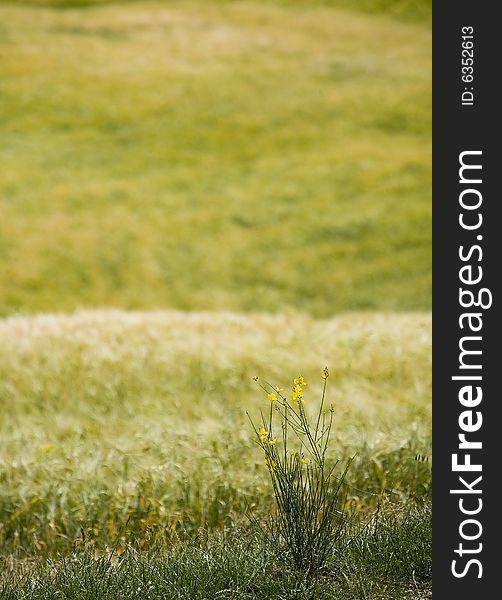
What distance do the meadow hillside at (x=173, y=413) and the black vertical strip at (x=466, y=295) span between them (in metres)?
1.37

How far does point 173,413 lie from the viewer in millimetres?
6949

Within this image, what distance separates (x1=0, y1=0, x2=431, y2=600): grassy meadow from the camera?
15.1 feet

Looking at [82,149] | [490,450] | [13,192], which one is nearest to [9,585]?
[490,450]

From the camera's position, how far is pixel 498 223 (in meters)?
3.86

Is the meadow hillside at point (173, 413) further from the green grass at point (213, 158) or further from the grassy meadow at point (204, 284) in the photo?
the green grass at point (213, 158)

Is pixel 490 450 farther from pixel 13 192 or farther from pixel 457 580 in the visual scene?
pixel 13 192

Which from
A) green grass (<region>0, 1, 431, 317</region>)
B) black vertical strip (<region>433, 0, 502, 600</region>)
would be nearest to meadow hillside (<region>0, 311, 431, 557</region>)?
black vertical strip (<region>433, 0, 502, 600</region>)

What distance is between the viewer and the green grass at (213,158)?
16625mm

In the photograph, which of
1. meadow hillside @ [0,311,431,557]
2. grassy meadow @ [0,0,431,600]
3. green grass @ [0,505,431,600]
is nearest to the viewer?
green grass @ [0,505,431,600]

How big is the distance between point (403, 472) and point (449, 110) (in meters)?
2.60

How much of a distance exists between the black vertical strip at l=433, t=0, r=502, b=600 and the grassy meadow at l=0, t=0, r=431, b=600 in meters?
0.45

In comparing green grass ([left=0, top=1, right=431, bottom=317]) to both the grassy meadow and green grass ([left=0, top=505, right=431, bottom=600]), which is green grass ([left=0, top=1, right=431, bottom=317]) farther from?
green grass ([left=0, top=505, right=431, bottom=600])

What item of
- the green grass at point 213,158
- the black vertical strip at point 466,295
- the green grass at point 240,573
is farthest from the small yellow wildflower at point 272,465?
the green grass at point 213,158

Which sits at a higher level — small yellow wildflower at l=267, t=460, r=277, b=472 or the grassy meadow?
the grassy meadow
